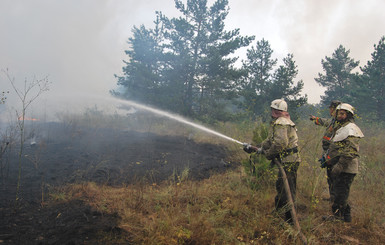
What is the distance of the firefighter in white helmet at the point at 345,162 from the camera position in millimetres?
3449

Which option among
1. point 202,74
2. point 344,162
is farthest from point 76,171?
point 202,74

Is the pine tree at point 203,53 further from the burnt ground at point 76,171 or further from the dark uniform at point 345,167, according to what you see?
the dark uniform at point 345,167

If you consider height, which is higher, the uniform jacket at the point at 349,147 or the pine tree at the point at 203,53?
the pine tree at the point at 203,53

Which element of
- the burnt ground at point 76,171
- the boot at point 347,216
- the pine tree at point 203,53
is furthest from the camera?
the pine tree at point 203,53

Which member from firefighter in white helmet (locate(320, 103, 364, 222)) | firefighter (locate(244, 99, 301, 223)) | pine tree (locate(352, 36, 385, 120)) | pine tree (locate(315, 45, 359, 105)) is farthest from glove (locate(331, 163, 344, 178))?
pine tree (locate(315, 45, 359, 105))

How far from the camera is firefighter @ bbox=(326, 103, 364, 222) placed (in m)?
3.45

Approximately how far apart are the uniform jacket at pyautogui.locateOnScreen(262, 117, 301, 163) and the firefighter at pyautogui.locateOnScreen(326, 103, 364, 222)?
0.65 metres

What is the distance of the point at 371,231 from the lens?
133 inches

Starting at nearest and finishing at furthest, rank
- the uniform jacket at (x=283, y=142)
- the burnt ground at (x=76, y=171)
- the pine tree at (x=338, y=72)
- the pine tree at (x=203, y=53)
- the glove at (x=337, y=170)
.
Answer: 1. the burnt ground at (x=76, y=171)
2. the uniform jacket at (x=283, y=142)
3. the glove at (x=337, y=170)
4. the pine tree at (x=203, y=53)
5. the pine tree at (x=338, y=72)

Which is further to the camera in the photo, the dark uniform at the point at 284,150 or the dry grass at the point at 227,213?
the dark uniform at the point at 284,150

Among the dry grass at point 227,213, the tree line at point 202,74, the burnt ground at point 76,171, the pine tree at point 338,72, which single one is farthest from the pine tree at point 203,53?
the pine tree at point 338,72

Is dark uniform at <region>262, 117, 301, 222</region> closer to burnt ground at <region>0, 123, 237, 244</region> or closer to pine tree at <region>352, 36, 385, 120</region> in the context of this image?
burnt ground at <region>0, 123, 237, 244</region>

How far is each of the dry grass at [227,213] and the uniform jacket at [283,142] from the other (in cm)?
19

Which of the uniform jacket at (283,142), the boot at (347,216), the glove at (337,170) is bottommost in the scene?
the boot at (347,216)
